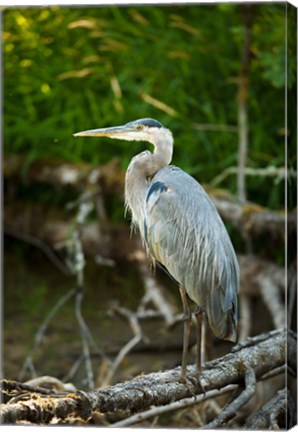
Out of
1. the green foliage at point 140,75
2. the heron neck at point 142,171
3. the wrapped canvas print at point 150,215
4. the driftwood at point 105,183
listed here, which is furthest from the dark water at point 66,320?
the heron neck at point 142,171

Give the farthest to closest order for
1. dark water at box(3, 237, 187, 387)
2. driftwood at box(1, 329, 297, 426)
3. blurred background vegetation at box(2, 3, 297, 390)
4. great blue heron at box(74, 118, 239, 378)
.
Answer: dark water at box(3, 237, 187, 387), blurred background vegetation at box(2, 3, 297, 390), great blue heron at box(74, 118, 239, 378), driftwood at box(1, 329, 297, 426)

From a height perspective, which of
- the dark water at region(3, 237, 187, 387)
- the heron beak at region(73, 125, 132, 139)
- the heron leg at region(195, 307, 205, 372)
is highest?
the heron beak at region(73, 125, 132, 139)

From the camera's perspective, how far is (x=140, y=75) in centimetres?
414

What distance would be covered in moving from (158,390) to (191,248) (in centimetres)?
42

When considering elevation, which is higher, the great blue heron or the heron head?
the heron head

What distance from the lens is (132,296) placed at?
4.39m

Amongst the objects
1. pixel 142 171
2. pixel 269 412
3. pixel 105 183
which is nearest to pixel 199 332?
pixel 269 412

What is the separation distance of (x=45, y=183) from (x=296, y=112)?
1.34 meters

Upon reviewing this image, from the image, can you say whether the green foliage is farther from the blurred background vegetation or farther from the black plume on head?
the black plume on head

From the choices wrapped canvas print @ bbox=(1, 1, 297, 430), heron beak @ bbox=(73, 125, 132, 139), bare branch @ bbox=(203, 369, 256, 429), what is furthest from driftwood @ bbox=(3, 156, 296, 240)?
bare branch @ bbox=(203, 369, 256, 429)

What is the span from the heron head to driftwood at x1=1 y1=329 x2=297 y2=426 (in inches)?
27.3

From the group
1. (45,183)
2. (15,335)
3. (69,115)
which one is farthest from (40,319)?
(69,115)

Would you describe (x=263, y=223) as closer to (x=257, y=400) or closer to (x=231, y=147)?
(x=231, y=147)

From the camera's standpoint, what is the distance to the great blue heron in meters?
3.44
